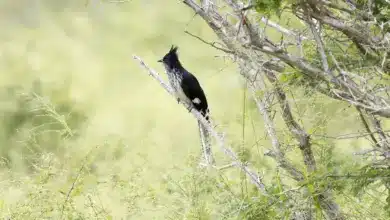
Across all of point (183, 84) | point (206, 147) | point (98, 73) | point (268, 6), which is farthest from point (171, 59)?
point (98, 73)

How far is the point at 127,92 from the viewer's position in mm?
3406

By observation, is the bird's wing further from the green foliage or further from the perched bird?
the green foliage

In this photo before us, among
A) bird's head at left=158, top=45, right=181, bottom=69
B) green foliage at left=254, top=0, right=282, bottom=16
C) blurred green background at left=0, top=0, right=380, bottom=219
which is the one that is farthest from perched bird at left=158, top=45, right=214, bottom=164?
green foliage at left=254, top=0, right=282, bottom=16

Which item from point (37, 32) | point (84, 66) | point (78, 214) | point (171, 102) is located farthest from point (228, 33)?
point (37, 32)

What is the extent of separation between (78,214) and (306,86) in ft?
2.50

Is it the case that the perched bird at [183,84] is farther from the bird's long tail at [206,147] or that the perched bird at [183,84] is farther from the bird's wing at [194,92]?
the bird's long tail at [206,147]

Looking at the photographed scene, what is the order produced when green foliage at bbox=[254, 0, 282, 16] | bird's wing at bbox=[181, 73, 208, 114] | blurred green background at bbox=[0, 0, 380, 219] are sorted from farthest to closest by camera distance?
1. blurred green background at bbox=[0, 0, 380, 219]
2. bird's wing at bbox=[181, 73, 208, 114]
3. green foliage at bbox=[254, 0, 282, 16]

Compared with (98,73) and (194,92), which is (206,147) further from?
(98,73)

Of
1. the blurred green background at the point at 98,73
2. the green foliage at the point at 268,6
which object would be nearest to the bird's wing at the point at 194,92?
the blurred green background at the point at 98,73

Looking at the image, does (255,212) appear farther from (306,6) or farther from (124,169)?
(124,169)

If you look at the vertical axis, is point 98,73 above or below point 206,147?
below

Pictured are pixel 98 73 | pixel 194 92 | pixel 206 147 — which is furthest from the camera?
pixel 98 73

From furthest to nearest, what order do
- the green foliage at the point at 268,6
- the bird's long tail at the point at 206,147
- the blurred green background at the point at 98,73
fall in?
the blurred green background at the point at 98,73 < the bird's long tail at the point at 206,147 < the green foliage at the point at 268,6

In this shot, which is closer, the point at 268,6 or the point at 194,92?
the point at 268,6
